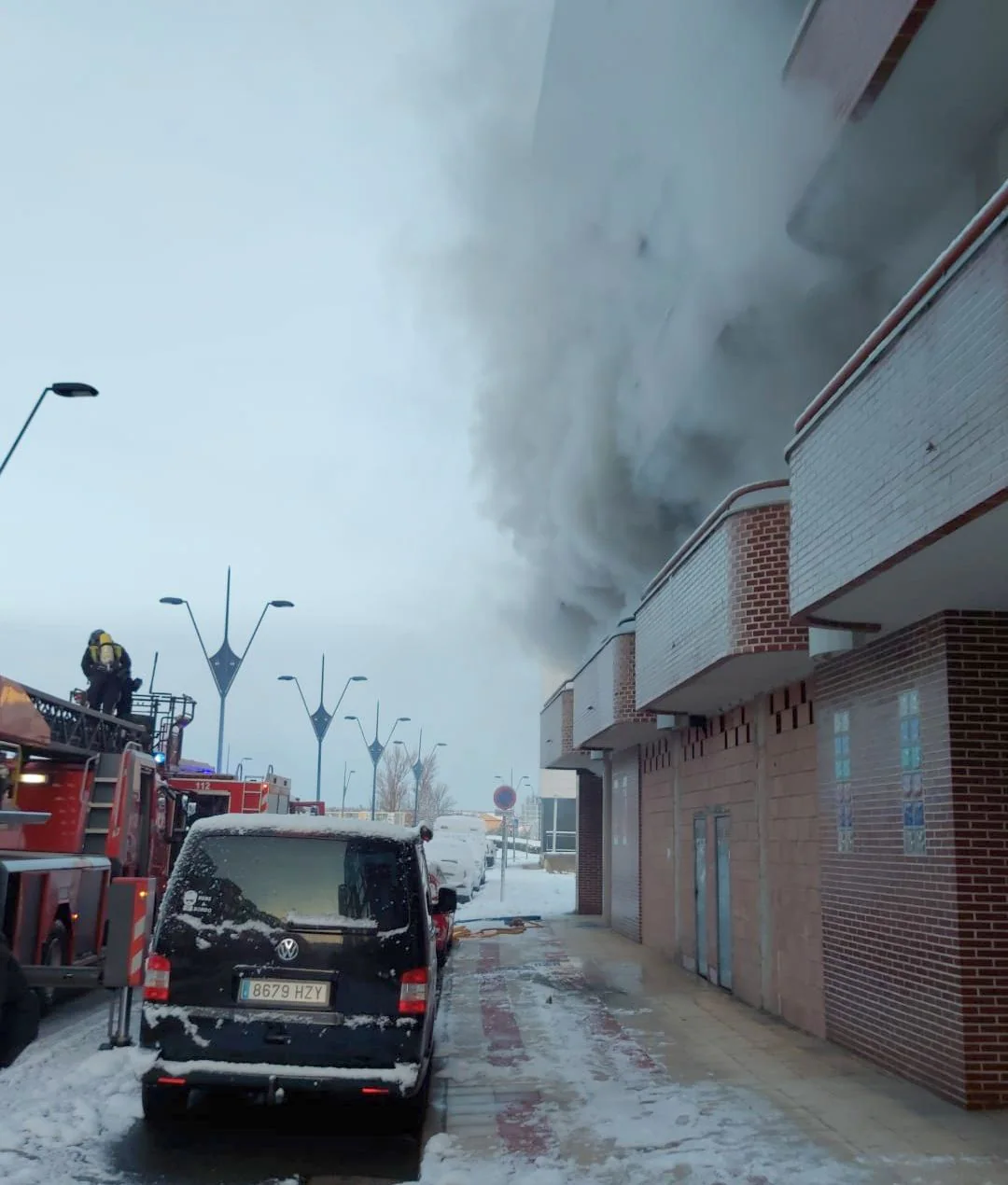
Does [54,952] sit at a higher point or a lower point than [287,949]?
lower

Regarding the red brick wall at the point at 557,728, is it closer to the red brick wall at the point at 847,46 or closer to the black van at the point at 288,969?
the red brick wall at the point at 847,46

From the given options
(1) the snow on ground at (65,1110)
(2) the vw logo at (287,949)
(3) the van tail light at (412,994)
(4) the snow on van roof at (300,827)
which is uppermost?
(4) the snow on van roof at (300,827)

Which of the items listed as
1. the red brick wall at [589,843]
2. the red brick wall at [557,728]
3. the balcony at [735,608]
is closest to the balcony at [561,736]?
the red brick wall at [557,728]

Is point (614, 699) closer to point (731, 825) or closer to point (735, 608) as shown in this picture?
point (731, 825)

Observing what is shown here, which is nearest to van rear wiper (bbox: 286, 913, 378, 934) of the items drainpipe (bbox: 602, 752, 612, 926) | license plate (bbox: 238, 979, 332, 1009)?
license plate (bbox: 238, 979, 332, 1009)

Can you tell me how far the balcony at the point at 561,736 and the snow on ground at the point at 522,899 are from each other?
319 cm

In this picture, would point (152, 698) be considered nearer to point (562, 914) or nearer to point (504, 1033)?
point (504, 1033)

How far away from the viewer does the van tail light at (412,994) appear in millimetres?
5792

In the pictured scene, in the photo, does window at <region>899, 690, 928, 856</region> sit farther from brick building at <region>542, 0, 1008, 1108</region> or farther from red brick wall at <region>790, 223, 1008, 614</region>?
red brick wall at <region>790, 223, 1008, 614</region>

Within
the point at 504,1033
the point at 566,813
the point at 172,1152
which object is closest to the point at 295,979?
the point at 172,1152

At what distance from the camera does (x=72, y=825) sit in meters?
10.6

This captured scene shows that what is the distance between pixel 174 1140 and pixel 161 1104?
0.89 ft

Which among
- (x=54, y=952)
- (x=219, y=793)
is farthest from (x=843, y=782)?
(x=219, y=793)

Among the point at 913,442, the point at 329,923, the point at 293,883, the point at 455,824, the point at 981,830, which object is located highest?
the point at 913,442
